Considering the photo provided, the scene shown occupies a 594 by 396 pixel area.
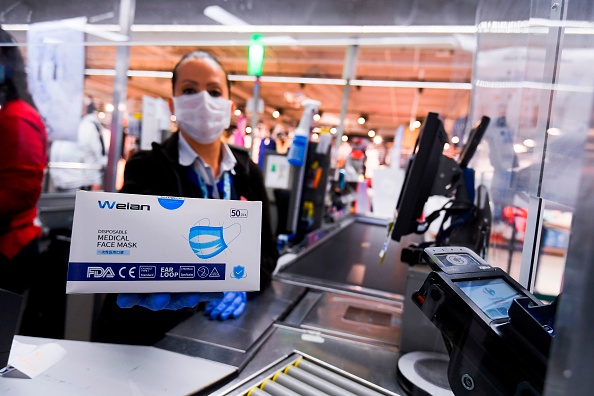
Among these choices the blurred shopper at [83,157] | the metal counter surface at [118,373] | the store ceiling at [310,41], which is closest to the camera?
the metal counter surface at [118,373]

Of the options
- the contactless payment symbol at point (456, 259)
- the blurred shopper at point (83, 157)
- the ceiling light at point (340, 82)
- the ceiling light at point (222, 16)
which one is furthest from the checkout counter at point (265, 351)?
the ceiling light at point (340, 82)

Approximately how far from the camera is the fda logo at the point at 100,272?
70 cm

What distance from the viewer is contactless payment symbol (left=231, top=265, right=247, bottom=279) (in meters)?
0.80

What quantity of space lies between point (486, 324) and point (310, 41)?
504cm

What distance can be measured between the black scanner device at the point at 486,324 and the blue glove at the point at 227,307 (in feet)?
2.54

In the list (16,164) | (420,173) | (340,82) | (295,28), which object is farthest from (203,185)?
(340,82)

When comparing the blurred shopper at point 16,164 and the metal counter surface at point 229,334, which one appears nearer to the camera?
the metal counter surface at point 229,334

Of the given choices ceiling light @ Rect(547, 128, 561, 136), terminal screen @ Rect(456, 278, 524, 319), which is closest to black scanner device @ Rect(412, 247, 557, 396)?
terminal screen @ Rect(456, 278, 524, 319)

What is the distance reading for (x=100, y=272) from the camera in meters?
0.70

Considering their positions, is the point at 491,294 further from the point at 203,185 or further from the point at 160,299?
the point at 203,185

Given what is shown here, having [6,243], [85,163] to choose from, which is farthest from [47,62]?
[85,163]

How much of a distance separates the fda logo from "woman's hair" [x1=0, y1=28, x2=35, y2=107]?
1563mm

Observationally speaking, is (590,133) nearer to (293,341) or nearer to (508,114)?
(293,341)

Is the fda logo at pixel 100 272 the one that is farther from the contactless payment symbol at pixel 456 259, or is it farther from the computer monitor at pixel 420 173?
the computer monitor at pixel 420 173
